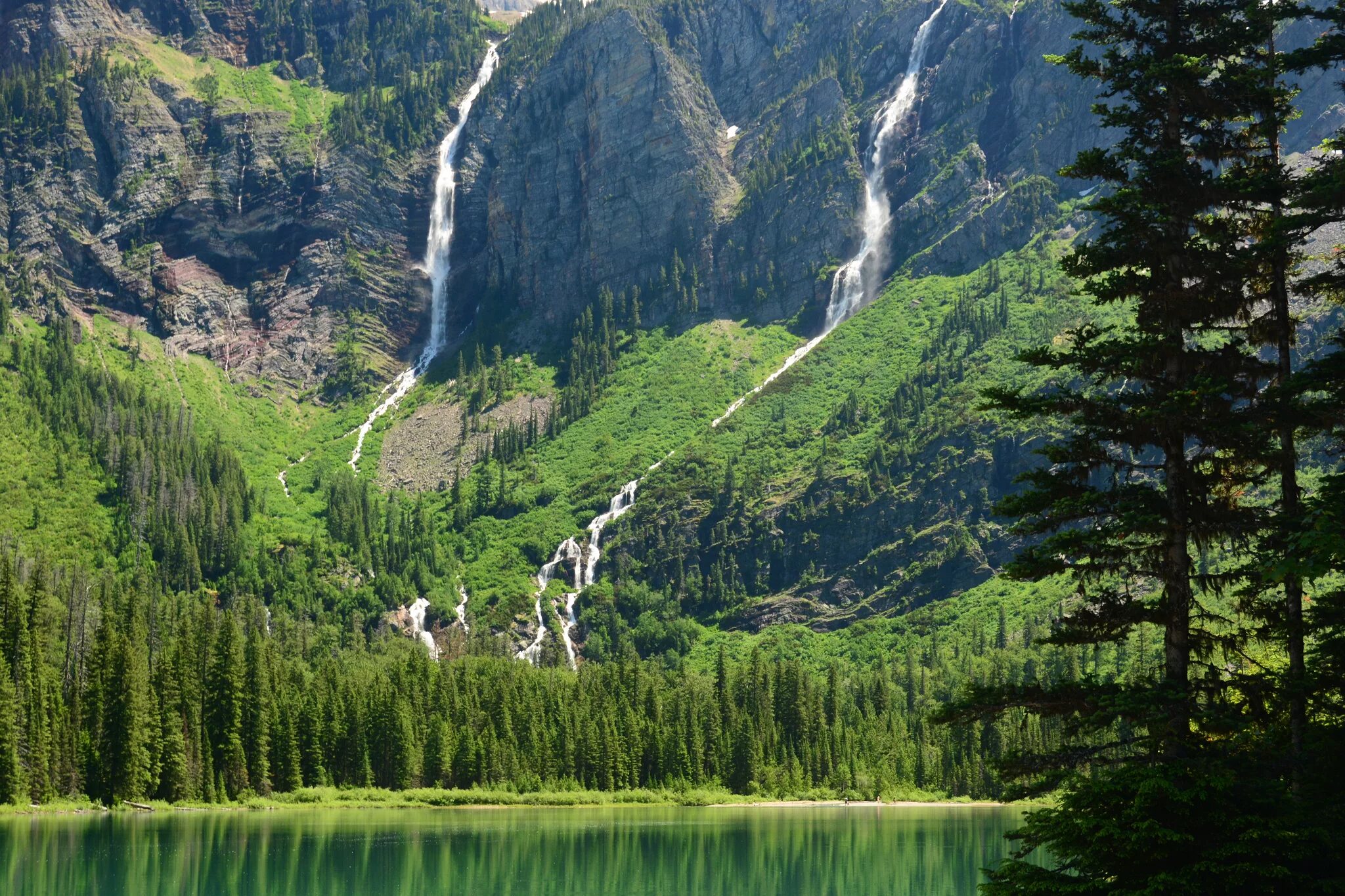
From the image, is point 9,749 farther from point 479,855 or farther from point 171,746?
point 479,855

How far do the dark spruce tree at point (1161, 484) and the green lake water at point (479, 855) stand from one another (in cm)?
4497

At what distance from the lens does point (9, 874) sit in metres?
68.7

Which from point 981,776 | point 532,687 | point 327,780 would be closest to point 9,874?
point 327,780

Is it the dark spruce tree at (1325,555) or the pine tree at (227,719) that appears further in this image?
the pine tree at (227,719)

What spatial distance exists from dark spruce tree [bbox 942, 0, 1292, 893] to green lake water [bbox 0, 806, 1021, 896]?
44966mm

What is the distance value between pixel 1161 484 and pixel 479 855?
6621cm

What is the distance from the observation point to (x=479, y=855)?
292 feet

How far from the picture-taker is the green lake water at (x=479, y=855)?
72750mm

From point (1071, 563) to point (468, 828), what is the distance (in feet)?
290

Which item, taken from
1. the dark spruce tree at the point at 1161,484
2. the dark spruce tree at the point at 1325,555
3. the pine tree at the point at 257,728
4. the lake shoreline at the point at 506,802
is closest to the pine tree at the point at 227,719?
the pine tree at the point at 257,728

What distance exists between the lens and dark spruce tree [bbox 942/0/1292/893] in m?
28.7

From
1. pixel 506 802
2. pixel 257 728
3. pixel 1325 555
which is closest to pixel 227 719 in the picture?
pixel 257 728

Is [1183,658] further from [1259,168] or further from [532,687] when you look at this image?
[532,687]

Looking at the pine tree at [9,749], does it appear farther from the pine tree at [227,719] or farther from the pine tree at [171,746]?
the pine tree at [227,719]
